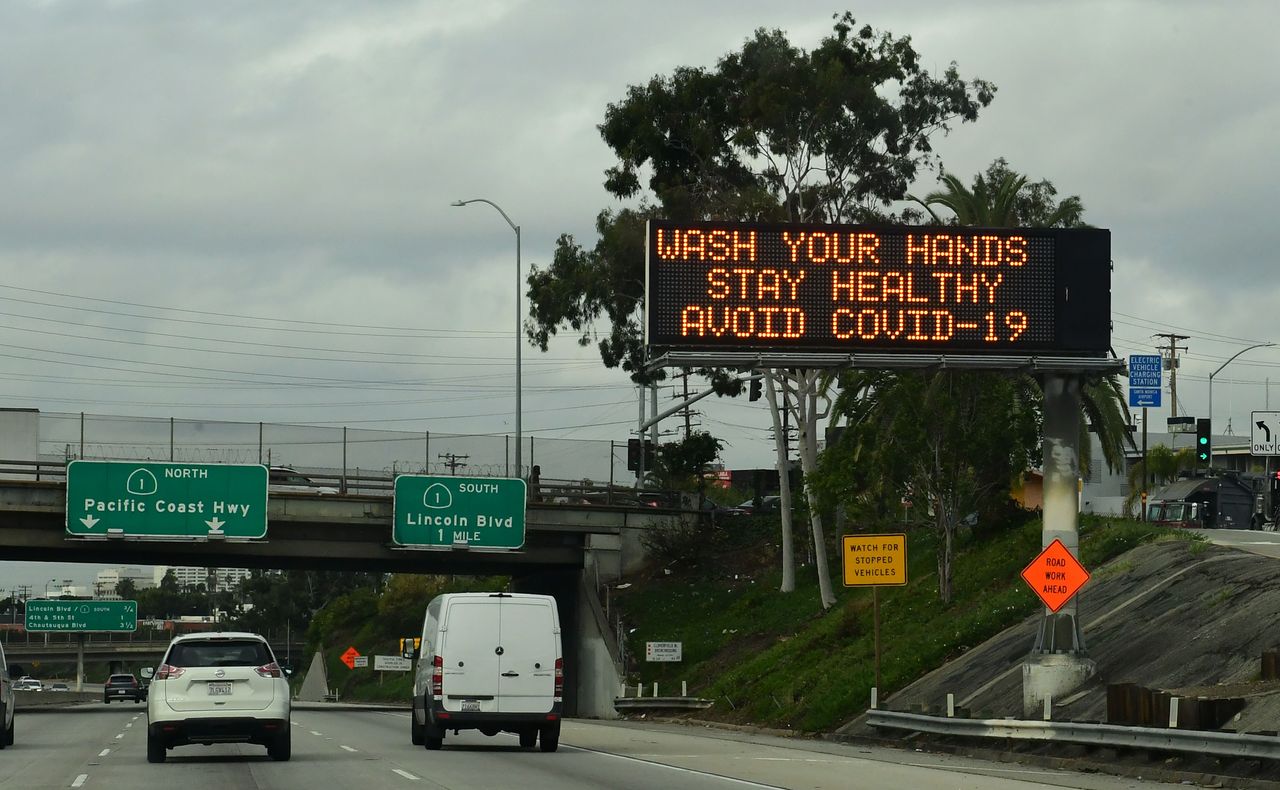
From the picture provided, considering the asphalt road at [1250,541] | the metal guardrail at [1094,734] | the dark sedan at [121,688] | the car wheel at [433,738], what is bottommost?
the dark sedan at [121,688]

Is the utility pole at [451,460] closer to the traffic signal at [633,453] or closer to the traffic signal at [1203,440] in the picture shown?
the traffic signal at [633,453]

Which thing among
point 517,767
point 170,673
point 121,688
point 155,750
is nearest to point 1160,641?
point 517,767

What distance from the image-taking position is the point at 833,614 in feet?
150

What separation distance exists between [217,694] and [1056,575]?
12467mm

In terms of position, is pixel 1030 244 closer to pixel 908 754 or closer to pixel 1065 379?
pixel 1065 379

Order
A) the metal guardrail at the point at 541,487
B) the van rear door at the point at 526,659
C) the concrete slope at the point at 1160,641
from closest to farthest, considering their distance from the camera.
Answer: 1. the concrete slope at the point at 1160,641
2. the van rear door at the point at 526,659
3. the metal guardrail at the point at 541,487

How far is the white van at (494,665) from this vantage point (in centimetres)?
2467

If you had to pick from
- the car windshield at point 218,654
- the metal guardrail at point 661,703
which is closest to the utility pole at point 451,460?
the metal guardrail at point 661,703

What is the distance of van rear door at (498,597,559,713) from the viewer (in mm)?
24797

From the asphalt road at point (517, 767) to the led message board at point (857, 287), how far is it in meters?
5.64

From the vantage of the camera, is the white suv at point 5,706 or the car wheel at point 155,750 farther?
the white suv at point 5,706

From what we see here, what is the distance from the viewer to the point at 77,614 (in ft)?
348

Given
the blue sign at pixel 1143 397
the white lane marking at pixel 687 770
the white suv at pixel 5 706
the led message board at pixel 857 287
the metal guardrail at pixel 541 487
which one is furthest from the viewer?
the blue sign at pixel 1143 397

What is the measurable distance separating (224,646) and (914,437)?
752 inches
